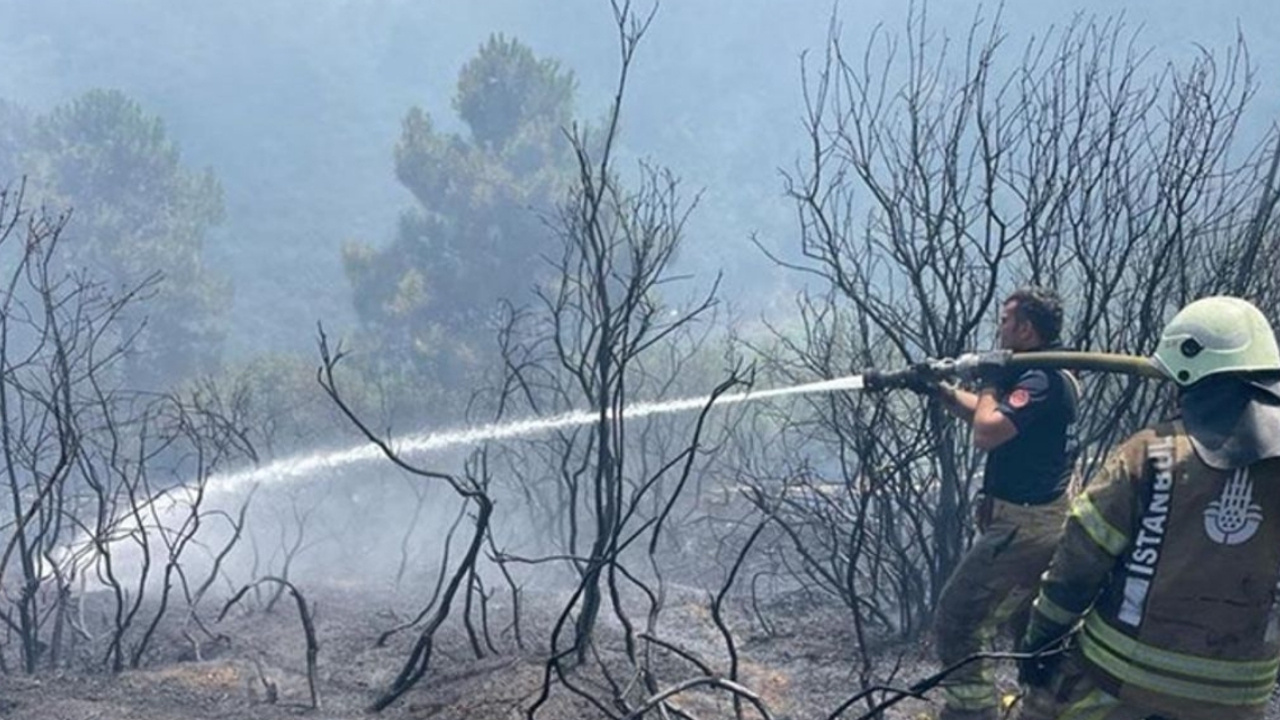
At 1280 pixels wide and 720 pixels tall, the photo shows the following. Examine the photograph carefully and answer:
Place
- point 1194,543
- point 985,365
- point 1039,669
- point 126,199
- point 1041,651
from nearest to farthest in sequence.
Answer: point 1194,543 → point 1041,651 → point 1039,669 → point 985,365 → point 126,199

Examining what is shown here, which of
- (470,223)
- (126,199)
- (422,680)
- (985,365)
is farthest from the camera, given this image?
(126,199)

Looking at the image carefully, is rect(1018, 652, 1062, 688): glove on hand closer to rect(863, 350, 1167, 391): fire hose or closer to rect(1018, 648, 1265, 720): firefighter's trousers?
rect(1018, 648, 1265, 720): firefighter's trousers

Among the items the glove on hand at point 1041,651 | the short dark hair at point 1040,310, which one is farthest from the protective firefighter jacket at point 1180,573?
the short dark hair at point 1040,310

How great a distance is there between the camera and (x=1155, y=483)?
3141 mm

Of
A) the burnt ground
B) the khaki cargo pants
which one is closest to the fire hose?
Answer: the khaki cargo pants

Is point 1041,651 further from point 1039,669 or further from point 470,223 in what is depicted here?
point 470,223

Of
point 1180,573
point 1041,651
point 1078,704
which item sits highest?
point 1180,573

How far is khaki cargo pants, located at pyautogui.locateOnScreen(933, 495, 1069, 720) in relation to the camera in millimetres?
4551

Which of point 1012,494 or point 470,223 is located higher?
point 470,223

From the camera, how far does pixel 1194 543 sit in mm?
3107

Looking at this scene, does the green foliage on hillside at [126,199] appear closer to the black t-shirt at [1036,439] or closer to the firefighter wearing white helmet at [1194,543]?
the black t-shirt at [1036,439]

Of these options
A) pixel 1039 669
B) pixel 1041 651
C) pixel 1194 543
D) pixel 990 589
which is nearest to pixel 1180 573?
pixel 1194 543

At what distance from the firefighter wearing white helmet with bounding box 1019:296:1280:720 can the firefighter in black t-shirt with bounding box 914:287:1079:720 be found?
1.21 meters

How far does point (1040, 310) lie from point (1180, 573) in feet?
5.44
